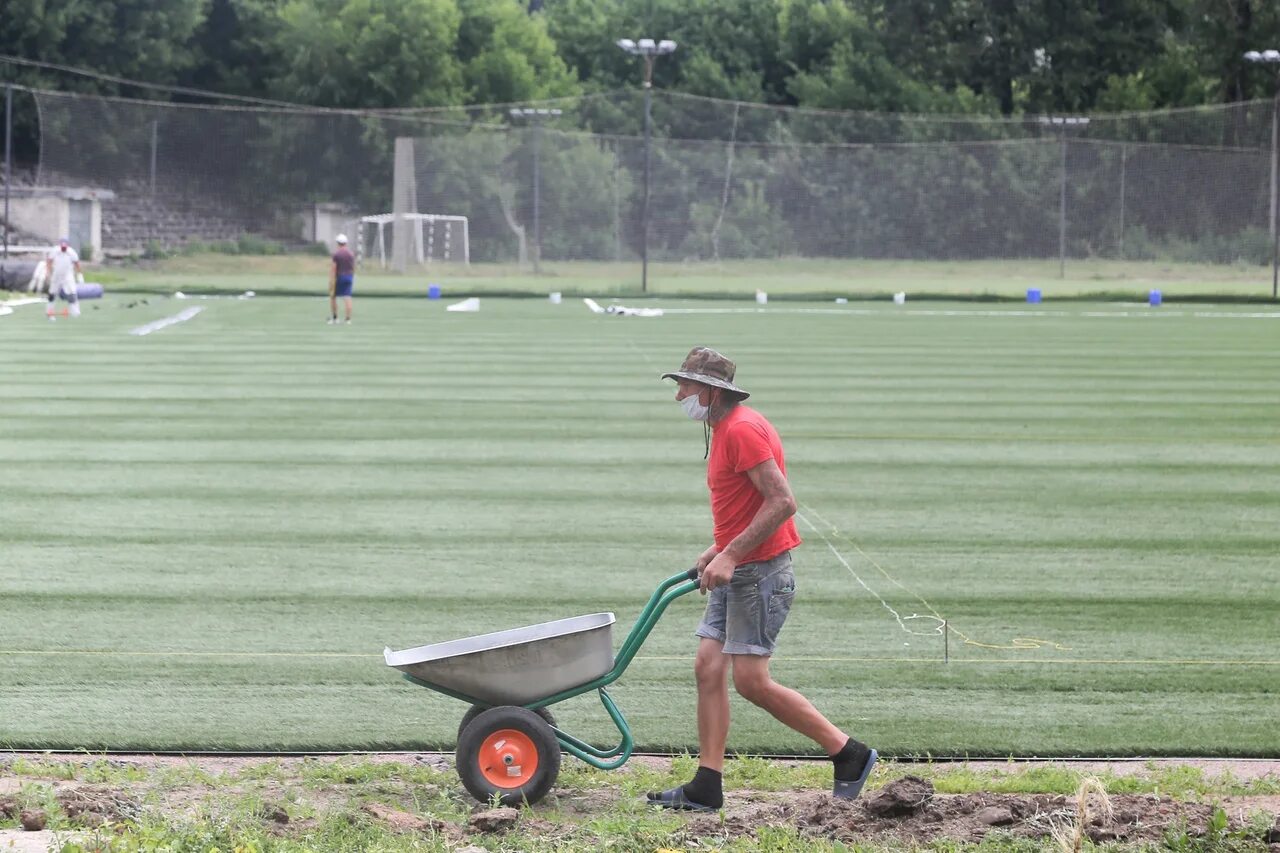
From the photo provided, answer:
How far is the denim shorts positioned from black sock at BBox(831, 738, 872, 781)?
0.45 m

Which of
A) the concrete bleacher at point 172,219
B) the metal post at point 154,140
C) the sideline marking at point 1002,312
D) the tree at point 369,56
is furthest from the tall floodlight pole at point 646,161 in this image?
the tree at point 369,56

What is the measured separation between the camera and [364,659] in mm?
8898

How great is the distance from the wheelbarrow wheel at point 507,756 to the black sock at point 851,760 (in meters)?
1.04

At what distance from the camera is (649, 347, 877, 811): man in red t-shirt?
6.54m

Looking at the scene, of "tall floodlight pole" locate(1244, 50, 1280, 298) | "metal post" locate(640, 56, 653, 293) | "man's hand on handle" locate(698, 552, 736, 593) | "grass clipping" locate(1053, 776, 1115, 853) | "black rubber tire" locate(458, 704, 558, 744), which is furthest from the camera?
"metal post" locate(640, 56, 653, 293)

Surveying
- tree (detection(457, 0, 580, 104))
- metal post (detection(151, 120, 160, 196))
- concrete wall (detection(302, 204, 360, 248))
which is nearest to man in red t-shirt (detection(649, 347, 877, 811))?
concrete wall (detection(302, 204, 360, 248))

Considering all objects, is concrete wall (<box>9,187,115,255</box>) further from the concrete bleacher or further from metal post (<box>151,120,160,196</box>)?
metal post (<box>151,120,160,196</box>)

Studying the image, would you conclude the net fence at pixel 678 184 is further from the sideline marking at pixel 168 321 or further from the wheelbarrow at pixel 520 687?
the wheelbarrow at pixel 520 687

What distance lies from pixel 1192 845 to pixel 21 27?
247 ft

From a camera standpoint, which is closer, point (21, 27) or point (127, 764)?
point (127, 764)

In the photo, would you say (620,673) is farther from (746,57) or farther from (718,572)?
(746,57)

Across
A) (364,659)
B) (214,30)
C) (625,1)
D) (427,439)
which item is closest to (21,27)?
(214,30)

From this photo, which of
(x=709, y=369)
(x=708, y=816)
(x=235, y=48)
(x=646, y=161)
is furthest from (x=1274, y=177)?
(x=235, y=48)

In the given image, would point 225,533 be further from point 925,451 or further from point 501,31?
point 501,31
